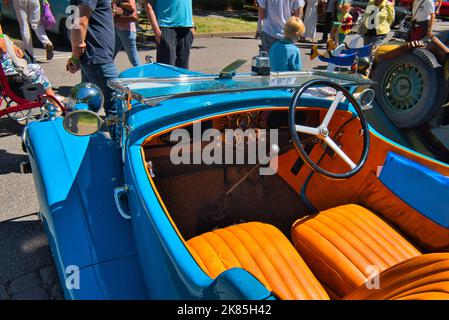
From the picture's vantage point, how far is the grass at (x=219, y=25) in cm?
1086

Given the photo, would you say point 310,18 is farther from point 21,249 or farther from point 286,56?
point 21,249

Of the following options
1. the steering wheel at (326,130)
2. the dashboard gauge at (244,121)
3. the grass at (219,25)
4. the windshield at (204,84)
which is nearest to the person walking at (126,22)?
the windshield at (204,84)

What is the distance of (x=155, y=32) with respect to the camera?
14.4 ft

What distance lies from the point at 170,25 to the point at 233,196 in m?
2.67

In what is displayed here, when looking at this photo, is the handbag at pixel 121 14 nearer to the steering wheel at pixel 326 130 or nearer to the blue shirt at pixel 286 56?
the blue shirt at pixel 286 56

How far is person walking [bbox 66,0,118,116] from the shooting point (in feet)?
9.50

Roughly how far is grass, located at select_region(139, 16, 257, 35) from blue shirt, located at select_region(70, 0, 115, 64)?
709 cm

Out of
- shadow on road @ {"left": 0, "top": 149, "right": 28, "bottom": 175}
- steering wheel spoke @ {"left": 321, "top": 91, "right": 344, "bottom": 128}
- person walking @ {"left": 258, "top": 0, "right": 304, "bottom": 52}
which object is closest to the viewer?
steering wheel spoke @ {"left": 321, "top": 91, "right": 344, "bottom": 128}

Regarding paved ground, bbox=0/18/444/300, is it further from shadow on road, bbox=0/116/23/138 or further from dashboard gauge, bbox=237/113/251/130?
dashboard gauge, bbox=237/113/251/130

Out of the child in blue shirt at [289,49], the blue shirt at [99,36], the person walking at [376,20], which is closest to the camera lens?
the blue shirt at [99,36]

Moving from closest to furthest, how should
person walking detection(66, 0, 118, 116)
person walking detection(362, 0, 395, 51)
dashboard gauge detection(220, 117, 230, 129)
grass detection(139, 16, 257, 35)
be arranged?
dashboard gauge detection(220, 117, 230, 129)
person walking detection(66, 0, 118, 116)
person walking detection(362, 0, 395, 51)
grass detection(139, 16, 257, 35)

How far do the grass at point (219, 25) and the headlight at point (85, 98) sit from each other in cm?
811

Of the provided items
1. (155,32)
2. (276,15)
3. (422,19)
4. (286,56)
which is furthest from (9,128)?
(422,19)

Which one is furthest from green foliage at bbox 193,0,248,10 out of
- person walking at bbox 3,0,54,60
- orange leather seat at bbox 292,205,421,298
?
orange leather seat at bbox 292,205,421,298
